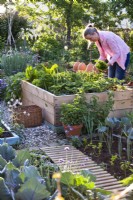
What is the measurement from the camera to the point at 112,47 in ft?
18.2

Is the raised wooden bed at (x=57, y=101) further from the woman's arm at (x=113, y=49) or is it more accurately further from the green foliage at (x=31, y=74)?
the woman's arm at (x=113, y=49)

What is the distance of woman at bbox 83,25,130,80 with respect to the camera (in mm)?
5363

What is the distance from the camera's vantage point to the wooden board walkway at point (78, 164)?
3.03 meters

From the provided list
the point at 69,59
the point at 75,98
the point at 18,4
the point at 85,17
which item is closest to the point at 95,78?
the point at 75,98

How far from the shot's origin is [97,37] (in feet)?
17.8

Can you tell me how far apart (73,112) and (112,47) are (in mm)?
1586

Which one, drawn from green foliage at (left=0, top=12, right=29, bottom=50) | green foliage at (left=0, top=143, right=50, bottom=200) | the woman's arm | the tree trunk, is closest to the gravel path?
the woman's arm

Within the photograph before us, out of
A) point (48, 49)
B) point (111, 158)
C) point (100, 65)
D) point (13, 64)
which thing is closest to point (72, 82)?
point (100, 65)

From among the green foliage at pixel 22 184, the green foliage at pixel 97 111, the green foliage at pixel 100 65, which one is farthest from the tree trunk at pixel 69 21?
the green foliage at pixel 22 184

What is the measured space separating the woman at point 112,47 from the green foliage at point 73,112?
1213 mm

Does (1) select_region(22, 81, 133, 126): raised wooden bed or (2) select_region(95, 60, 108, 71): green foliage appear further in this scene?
(2) select_region(95, 60, 108, 71): green foliage

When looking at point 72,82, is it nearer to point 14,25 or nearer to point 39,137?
point 39,137

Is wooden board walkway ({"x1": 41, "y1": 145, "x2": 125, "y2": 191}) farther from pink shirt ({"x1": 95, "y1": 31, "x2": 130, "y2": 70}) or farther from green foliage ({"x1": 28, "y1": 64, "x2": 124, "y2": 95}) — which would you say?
pink shirt ({"x1": 95, "y1": 31, "x2": 130, "y2": 70})

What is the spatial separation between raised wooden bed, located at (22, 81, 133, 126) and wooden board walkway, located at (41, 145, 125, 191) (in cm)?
69
